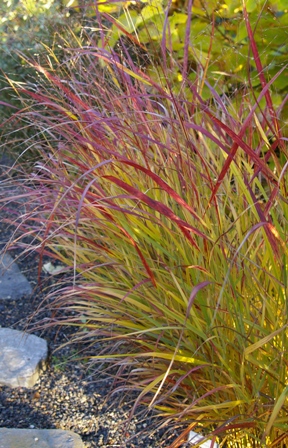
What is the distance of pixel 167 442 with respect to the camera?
1884 millimetres

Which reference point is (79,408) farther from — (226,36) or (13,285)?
(226,36)

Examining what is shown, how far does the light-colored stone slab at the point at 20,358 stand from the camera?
2189mm

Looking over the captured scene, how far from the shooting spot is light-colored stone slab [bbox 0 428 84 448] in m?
1.83

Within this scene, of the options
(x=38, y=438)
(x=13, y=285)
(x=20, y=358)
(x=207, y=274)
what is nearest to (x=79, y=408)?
(x=38, y=438)

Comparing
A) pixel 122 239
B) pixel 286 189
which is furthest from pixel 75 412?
pixel 286 189

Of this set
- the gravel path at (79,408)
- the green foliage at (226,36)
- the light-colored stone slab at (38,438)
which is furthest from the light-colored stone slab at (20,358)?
the green foliage at (226,36)

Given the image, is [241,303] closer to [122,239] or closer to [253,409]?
[253,409]

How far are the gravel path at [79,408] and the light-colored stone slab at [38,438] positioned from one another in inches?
2.8

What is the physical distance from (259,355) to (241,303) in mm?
175

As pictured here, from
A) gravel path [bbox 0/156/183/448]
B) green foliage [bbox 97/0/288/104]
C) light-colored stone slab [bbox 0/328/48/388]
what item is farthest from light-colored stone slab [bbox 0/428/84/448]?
green foliage [bbox 97/0/288/104]

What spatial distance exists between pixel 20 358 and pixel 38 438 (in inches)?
18.8

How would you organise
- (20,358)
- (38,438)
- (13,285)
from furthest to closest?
(13,285) → (20,358) → (38,438)

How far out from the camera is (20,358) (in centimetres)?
228

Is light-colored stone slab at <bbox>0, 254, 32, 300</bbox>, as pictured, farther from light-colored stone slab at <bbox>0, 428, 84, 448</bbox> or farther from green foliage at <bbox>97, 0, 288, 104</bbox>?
green foliage at <bbox>97, 0, 288, 104</bbox>
